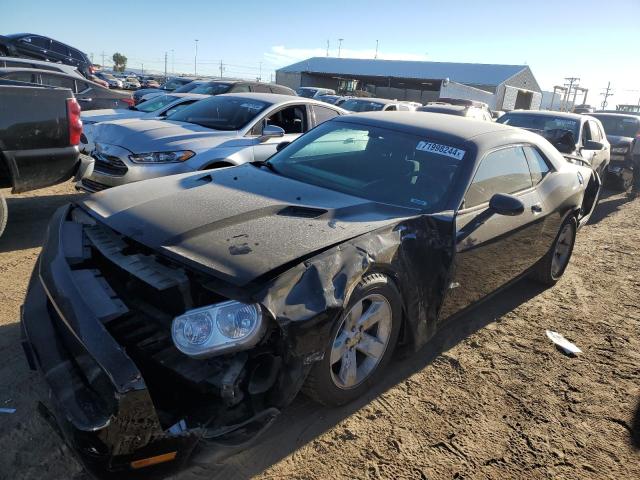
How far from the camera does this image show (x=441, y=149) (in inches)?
140

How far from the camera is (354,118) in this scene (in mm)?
4227

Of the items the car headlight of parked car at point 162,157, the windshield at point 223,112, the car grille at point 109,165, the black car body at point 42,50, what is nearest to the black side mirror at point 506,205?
the car headlight of parked car at point 162,157

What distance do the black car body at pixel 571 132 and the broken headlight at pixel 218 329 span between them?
25.4ft

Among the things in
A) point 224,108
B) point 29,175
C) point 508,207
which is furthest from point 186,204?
point 224,108

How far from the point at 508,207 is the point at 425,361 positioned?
124 cm

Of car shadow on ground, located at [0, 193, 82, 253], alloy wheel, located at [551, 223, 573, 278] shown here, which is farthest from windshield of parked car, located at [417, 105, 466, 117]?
car shadow on ground, located at [0, 193, 82, 253]

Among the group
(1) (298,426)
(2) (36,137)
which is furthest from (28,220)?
(1) (298,426)

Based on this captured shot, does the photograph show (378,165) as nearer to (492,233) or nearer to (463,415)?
(492,233)

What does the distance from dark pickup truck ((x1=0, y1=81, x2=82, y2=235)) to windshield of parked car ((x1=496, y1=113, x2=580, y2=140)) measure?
26.5ft

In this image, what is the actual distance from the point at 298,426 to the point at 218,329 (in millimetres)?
969

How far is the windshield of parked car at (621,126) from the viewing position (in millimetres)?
12107

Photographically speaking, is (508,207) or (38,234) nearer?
(508,207)

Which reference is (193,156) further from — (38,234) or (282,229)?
(282,229)

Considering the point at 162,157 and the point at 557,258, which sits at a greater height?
the point at 162,157
